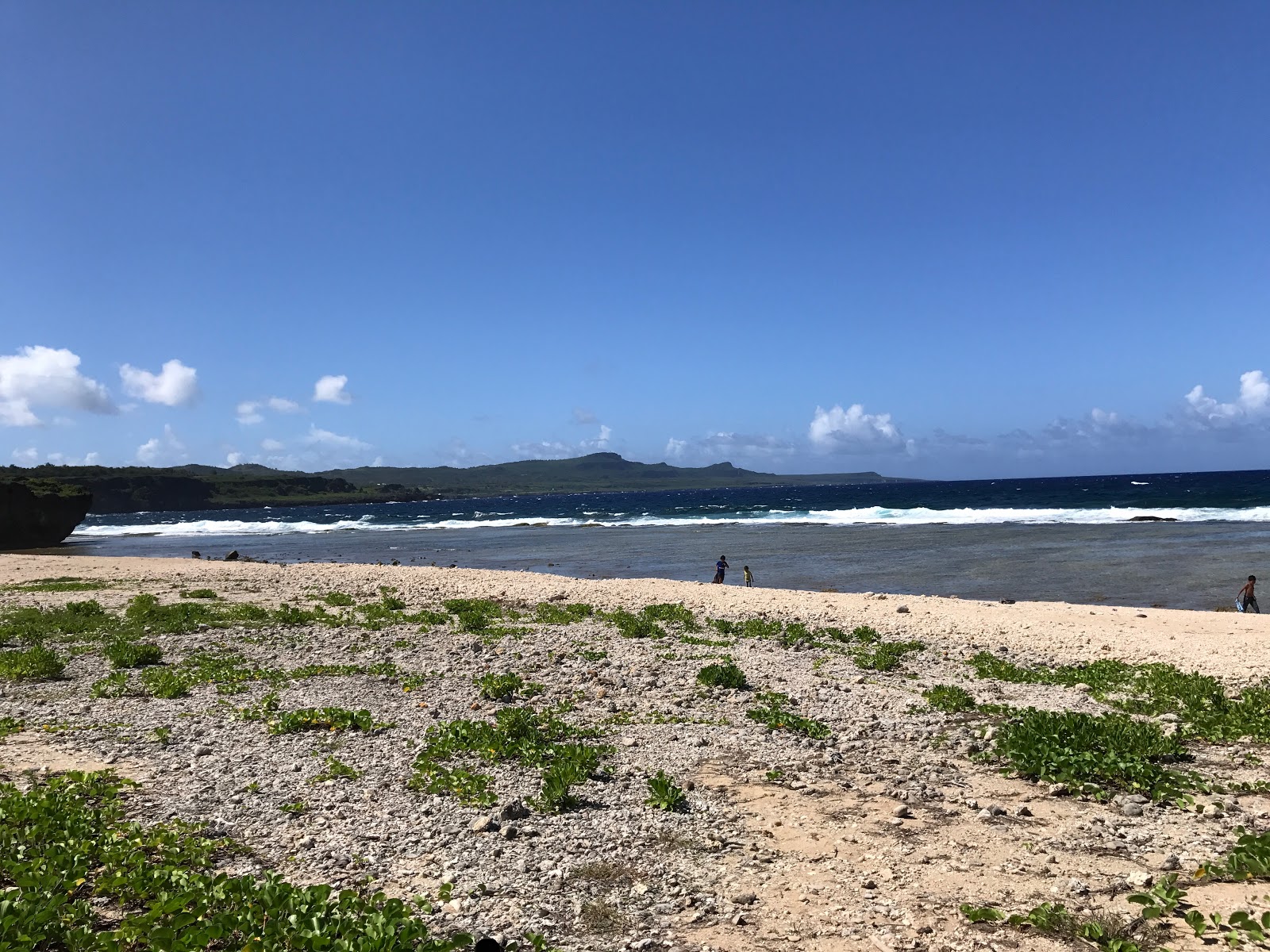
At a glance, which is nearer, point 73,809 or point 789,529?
point 73,809

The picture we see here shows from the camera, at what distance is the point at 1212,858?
5.57 metres

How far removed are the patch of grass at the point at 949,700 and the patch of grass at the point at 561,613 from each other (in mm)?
9061

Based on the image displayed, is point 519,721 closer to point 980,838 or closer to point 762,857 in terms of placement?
point 762,857

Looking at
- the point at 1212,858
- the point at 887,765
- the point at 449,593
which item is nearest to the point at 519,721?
the point at 887,765

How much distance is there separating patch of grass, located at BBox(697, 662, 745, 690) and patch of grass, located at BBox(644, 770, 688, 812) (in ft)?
14.1

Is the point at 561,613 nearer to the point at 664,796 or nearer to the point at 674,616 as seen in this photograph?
the point at 674,616

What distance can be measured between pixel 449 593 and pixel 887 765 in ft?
63.9

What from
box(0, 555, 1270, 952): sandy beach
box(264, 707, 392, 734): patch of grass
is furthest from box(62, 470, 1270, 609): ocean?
box(264, 707, 392, 734): patch of grass

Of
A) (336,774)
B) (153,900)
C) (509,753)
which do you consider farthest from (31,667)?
(153,900)

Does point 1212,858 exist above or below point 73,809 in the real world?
below

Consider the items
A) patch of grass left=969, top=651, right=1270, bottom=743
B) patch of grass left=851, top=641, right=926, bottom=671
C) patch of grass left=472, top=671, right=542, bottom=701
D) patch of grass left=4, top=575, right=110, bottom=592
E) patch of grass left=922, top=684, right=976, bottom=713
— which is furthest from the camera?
patch of grass left=4, top=575, right=110, bottom=592

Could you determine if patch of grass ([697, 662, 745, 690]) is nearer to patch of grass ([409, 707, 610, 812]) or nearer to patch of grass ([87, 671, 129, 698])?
patch of grass ([409, 707, 610, 812])

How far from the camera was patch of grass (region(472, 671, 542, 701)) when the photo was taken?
10.8 meters

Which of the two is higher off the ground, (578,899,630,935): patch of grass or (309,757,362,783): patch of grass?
(309,757,362,783): patch of grass
